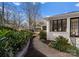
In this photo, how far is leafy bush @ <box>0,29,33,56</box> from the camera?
5.54 metres

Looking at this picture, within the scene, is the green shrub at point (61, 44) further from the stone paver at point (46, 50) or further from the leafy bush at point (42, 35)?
the leafy bush at point (42, 35)

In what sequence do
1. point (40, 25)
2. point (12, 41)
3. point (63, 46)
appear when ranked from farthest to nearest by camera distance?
point (40, 25), point (63, 46), point (12, 41)

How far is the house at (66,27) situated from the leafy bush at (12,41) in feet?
2.04

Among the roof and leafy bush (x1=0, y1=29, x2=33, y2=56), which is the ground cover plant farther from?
leafy bush (x1=0, y1=29, x2=33, y2=56)

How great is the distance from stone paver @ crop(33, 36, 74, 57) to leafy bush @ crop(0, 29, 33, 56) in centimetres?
28

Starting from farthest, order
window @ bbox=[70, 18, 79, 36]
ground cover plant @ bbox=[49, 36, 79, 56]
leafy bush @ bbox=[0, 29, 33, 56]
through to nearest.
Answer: window @ bbox=[70, 18, 79, 36] → ground cover plant @ bbox=[49, 36, 79, 56] → leafy bush @ bbox=[0, 29, 33, 56]

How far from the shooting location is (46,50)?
5895 mm

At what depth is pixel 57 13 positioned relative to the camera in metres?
5.94

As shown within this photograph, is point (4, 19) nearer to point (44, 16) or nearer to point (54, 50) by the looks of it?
point (44, 16)

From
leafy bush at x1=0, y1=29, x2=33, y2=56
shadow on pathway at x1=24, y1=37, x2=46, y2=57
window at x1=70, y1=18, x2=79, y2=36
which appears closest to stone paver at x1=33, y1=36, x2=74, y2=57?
shadow on pathway at x1=24, y1=37, x2=46, y2=57

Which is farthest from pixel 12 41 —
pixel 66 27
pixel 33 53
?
pixel 66 27

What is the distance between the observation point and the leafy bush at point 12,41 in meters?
5.54

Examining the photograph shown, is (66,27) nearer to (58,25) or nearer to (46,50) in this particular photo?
(58,25)

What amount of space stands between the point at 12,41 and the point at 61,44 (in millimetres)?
1400
